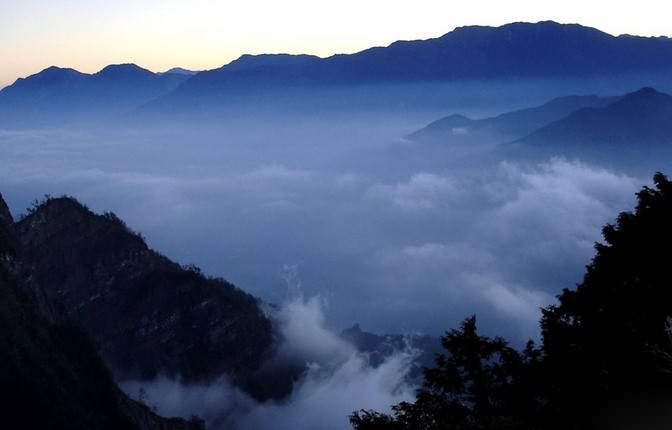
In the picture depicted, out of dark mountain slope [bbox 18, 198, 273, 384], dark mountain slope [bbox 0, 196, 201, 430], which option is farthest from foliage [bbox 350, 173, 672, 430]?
dark mountain slope [bbox 18, 198, 273, 384]

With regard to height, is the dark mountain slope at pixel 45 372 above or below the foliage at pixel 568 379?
below

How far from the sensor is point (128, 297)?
423 ft

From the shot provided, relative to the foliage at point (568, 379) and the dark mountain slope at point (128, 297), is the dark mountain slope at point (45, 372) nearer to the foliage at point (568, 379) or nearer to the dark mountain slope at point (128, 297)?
the dark mountain slope at point (128, 297)

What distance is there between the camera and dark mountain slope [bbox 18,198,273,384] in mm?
127875

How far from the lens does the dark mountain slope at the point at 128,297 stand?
127875mm

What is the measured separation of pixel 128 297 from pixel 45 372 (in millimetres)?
53057

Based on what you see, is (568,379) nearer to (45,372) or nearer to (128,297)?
(45,372)

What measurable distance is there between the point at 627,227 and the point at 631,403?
9.66 meters

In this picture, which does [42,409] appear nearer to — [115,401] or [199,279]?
[115,401]

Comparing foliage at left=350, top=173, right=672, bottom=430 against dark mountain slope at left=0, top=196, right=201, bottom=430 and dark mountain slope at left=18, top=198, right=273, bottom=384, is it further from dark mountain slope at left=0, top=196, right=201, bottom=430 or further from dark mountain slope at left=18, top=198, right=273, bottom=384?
dark mountain slope at left=18, top=198, right=273, bottom=384

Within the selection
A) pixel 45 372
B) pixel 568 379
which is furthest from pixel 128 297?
pixel 568 379

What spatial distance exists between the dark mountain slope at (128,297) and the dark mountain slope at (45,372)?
33.8 meters

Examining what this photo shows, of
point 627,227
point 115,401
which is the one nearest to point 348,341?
point 115,401

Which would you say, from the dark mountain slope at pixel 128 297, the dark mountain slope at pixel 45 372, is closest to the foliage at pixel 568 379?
the dark mountain slope at pixel 45 372
